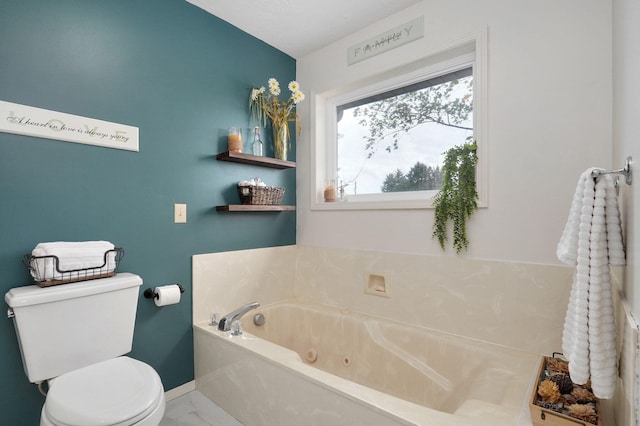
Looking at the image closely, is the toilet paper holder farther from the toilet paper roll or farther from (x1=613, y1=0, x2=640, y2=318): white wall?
(x1=613, y1=0, x2=640, y2=318): white wall

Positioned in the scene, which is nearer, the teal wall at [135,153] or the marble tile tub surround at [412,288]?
the teal wall at [135,153]

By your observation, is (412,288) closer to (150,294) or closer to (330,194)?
(330,194)

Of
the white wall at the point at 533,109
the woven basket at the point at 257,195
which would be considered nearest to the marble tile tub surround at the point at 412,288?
the white wall at the point at 533,109

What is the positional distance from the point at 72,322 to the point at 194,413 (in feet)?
2.83

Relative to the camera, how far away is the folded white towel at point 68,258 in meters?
1.38

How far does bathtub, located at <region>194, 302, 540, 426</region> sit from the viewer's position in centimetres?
124

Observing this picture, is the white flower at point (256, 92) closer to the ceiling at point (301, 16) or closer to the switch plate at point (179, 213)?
the ceiling at point (301, 16)

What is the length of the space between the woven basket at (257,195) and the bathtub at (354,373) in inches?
30.5

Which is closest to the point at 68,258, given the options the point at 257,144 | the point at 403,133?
the point at 257,144

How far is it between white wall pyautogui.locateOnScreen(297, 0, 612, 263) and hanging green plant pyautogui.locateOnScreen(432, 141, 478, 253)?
0.21 feet

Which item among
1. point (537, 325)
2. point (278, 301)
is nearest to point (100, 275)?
point (278, 301)

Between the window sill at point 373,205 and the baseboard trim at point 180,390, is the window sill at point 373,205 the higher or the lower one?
the higher one

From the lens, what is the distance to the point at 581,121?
1.52 meters

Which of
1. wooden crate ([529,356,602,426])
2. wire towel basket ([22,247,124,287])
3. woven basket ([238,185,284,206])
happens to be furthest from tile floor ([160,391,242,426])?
wooden crate ([529,356,602,426])
